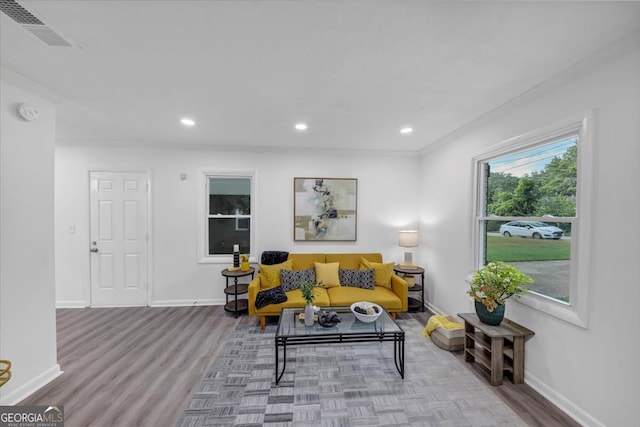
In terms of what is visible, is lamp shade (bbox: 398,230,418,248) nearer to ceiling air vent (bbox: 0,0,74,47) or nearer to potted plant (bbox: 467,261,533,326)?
potted plant (bbox: 467,261,533,326)

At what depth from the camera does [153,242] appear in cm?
377

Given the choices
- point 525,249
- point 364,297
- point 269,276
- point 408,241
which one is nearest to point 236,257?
point 269,276

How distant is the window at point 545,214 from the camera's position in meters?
1.77

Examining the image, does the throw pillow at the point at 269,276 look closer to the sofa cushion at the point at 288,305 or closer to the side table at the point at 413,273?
the sofa cushion at the point at 288,305

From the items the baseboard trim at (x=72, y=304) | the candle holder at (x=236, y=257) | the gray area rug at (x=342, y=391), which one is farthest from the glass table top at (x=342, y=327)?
the baseboard trim at (x=72, y=304)

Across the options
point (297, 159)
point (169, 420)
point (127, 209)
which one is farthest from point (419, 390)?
point (127, 209)

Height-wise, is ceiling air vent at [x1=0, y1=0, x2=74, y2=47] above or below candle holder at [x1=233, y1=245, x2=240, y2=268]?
above

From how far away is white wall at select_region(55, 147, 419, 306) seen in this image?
144 inches

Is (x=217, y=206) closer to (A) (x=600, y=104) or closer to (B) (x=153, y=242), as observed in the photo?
(B) (x=153, y=242)

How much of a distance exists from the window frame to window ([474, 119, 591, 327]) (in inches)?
126

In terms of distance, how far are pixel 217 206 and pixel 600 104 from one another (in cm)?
432

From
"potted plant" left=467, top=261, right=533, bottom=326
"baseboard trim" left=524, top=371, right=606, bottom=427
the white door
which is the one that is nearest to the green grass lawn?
"potted plant" left=467, top=261, right=533, bottom=326

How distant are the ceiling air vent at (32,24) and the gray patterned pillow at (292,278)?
9.64 ft

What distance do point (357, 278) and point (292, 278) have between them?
3.11ft
